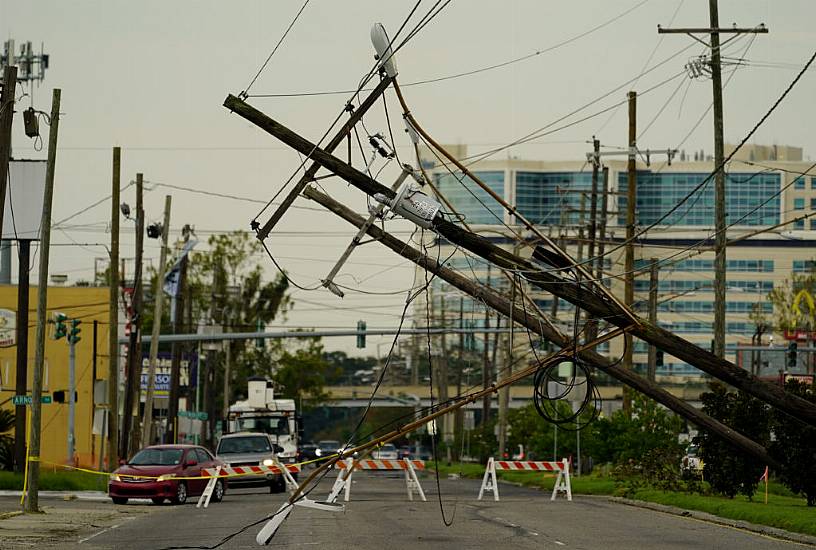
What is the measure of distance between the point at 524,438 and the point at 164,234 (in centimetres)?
2665

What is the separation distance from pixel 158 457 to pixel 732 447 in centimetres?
1377

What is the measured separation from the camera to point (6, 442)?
4597 centimetres

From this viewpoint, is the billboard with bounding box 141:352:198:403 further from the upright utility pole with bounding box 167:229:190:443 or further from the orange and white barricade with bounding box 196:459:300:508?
the orange and white barricade with bounding box 196:459:300:508

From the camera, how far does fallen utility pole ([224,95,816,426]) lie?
20.8 m

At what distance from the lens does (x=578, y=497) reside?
1511 inches

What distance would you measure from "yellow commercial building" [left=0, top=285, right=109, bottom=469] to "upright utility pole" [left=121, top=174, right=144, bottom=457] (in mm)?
11195

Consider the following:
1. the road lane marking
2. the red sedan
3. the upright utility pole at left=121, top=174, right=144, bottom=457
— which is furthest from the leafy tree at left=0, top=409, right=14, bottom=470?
the road lane marking

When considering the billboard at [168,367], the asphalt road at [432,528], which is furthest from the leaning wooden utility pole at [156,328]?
the billboard at [168,367]

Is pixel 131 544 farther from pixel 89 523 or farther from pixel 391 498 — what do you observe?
pixel 391 498

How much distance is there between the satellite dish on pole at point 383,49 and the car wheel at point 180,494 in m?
17.3

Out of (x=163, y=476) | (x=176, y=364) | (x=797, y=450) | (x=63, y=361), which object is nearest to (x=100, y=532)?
(x=163, y=476)

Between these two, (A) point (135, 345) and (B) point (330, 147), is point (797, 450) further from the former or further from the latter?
(A) point (135, 345)

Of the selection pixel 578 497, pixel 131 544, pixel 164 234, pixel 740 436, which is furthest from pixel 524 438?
pixel 131 544

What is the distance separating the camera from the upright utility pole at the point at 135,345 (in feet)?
153
